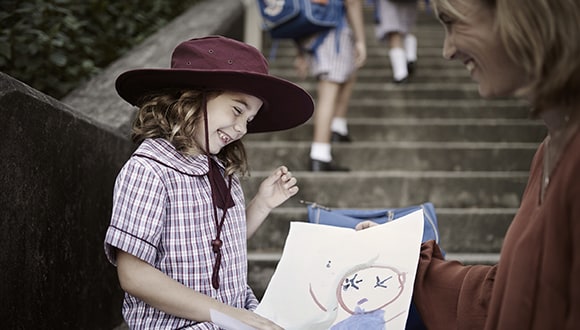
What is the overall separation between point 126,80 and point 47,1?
140 centimetres

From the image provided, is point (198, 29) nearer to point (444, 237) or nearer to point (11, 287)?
point (444, 237)

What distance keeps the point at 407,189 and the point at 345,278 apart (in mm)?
2068

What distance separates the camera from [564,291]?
3.98 feet

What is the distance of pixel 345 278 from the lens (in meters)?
1.86

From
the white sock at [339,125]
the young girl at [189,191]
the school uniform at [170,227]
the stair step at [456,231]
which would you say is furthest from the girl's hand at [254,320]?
the white sock at [339,125]

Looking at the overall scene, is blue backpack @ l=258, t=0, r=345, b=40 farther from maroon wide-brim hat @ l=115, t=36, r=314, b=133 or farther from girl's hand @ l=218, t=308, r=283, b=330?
girl's hand @ l=218, t=308, r=283, b=330

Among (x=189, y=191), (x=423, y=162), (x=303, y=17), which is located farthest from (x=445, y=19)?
(x=423, y=162)

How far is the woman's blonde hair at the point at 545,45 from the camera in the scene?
1150mm

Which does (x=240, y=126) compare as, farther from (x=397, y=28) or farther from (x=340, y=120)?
(x=397, y=28)

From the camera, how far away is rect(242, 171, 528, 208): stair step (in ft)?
12.6

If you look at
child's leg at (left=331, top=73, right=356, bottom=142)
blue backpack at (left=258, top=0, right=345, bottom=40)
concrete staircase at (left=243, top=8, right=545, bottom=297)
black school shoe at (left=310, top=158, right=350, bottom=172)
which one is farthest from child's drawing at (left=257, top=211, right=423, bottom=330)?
child's leg at (left=331, top=73, right=356, bottom=142)

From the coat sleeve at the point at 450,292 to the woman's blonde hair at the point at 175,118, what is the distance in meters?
0.67

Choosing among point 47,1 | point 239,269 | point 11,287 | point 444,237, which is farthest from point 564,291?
point 47,1

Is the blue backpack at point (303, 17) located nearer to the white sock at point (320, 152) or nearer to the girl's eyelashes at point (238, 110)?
the white sock at point (320, 152)
